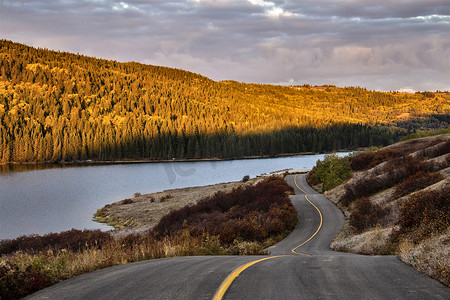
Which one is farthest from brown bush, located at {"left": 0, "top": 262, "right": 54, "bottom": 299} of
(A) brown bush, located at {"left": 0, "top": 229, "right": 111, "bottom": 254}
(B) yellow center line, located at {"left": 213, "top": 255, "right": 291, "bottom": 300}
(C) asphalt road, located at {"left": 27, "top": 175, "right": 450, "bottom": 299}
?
(A) brown bush, located at {"left": 0, "top": 229, "right": 111, "bottom": 254}

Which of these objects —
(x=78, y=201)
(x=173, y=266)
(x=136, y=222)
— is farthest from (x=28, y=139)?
(x=173, y=266)

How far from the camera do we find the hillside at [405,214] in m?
9.34

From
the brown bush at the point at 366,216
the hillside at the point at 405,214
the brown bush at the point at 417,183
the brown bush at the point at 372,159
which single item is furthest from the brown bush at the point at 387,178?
the brown bush at the point at 372,159

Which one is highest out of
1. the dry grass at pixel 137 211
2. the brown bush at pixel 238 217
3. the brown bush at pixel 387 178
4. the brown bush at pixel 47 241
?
the brown bush at pixel 387 178

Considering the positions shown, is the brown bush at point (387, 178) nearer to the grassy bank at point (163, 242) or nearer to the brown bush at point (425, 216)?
the grassy bank at point (163, 242)

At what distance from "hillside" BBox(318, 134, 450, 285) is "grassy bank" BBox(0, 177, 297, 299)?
205 inches

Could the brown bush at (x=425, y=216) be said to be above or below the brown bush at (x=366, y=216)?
above

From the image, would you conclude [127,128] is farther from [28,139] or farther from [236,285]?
[236,285]

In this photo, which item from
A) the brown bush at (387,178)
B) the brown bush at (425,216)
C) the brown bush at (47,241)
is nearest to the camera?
the brown bush at (425,216)

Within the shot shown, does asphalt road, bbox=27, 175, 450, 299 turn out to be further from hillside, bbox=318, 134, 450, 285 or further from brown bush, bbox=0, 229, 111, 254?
brown bush, bbox=0, 229, 111, 254

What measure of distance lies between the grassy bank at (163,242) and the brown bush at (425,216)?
5909 millimetres

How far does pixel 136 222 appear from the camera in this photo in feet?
128

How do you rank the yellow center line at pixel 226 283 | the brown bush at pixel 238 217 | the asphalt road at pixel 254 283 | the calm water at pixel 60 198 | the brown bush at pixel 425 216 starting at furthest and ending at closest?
the calm water at pixel 60 198
the brown bush at pixel 238 217
the brown bush at pixel 425 216
the asphalt road at pixel 254 283
the yellow center line at pixel 226 283

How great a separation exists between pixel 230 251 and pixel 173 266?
5993 mm
